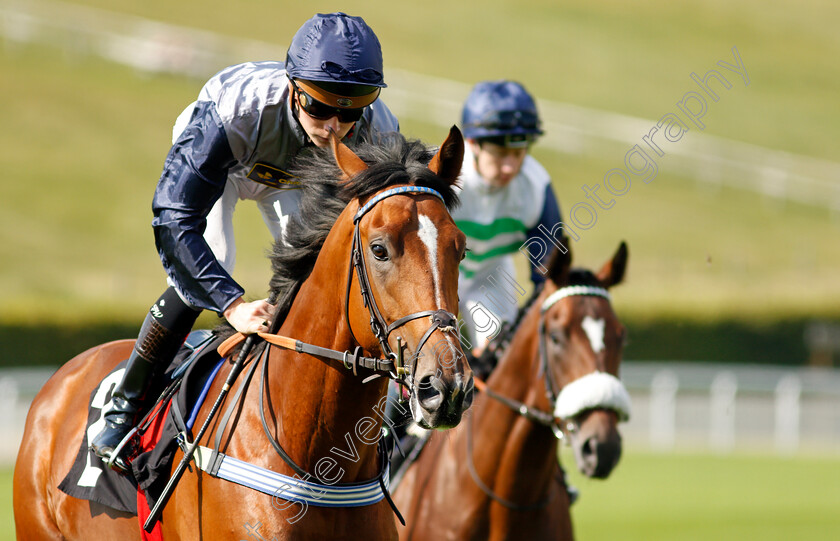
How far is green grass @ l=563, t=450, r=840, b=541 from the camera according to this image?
974 centimetres

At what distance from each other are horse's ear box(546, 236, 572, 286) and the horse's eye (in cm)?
231

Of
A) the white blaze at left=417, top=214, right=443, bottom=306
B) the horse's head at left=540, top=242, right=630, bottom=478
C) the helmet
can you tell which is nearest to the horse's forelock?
the horse's head at left=540, top=242, right=630, bottom=478

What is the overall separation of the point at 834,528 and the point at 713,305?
13.0 meters

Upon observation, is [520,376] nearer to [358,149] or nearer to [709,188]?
[358,149]

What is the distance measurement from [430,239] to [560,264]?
2349mm

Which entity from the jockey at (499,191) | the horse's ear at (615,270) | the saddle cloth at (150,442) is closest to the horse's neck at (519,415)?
the horse's ear at (615,270)

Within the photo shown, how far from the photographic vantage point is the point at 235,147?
3.46 m

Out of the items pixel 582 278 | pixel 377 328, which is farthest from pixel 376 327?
pixel 582 278

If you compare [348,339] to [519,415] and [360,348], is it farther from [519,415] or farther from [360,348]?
[519,415]

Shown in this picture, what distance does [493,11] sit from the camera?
52.8 m

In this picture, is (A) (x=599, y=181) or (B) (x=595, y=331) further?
(A) (x=599, y=181)

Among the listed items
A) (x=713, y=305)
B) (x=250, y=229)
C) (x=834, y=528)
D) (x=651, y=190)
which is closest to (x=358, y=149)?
(x=834, y=528)

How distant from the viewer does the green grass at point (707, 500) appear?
9.72 meters

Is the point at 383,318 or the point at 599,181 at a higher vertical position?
the point at 599,181
